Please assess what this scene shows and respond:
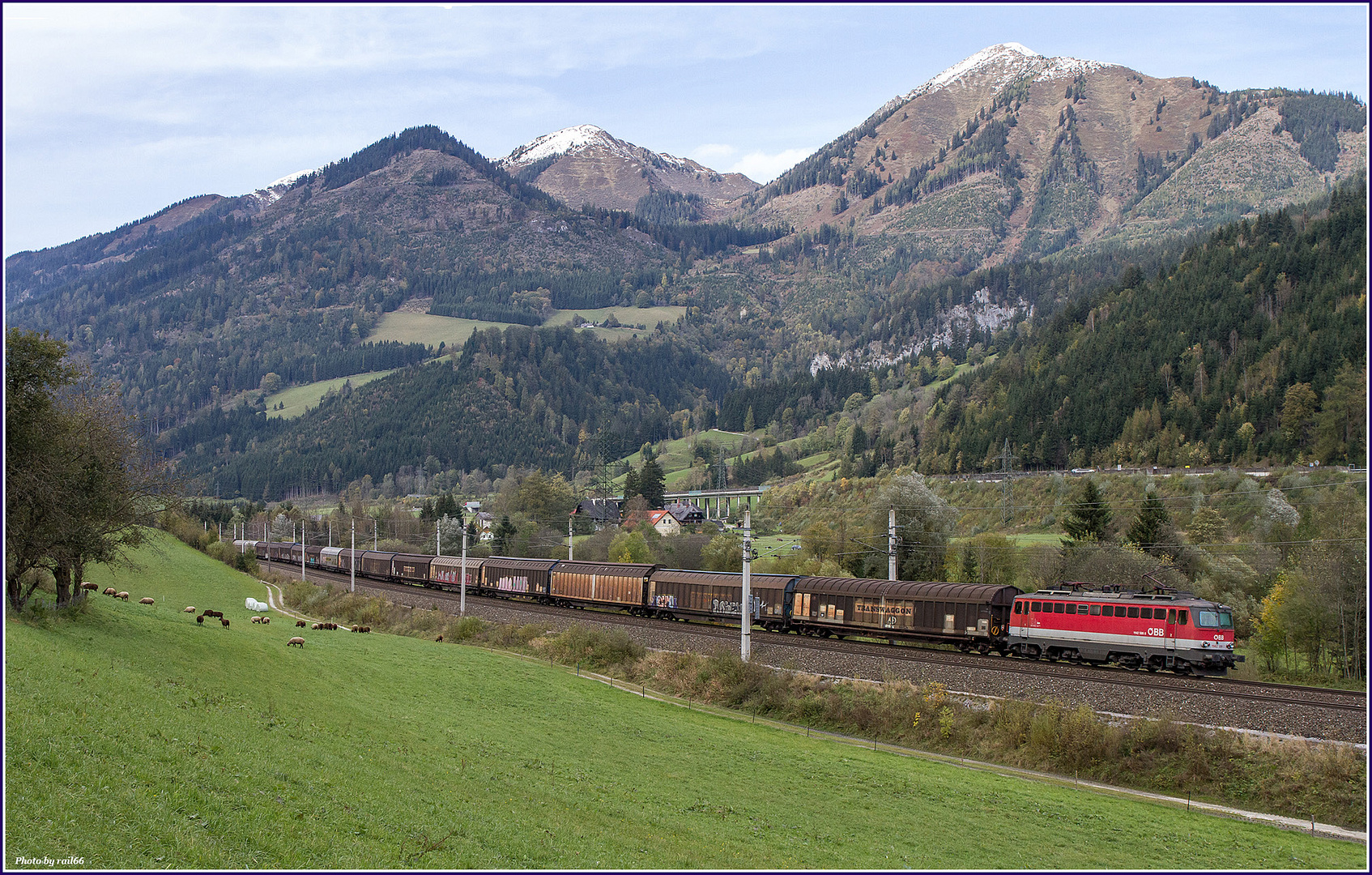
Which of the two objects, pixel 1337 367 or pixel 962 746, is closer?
pixel 962 746

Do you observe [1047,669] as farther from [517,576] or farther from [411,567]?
[411,567]

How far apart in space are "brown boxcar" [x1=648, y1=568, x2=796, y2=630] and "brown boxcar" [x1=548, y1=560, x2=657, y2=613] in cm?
127

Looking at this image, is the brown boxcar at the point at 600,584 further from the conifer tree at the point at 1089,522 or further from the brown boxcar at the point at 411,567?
the conifer tree at the point at 1089,522

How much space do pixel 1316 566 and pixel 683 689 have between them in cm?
3636

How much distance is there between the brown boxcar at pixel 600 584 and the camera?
6656cm

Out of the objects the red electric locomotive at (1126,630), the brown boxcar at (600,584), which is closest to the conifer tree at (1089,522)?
the red electric locomotive at (1126,630)

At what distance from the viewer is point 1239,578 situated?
214 ft

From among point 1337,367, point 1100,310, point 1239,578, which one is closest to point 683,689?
point 1239,578

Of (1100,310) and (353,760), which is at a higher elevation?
(1100,310)

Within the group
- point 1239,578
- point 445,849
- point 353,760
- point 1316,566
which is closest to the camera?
point 445,849

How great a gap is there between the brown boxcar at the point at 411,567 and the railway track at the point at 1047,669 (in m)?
31.7

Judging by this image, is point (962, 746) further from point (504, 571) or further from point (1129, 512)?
point (1129, 512)

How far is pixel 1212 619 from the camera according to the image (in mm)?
40125

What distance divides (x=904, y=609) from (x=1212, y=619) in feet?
50.8
